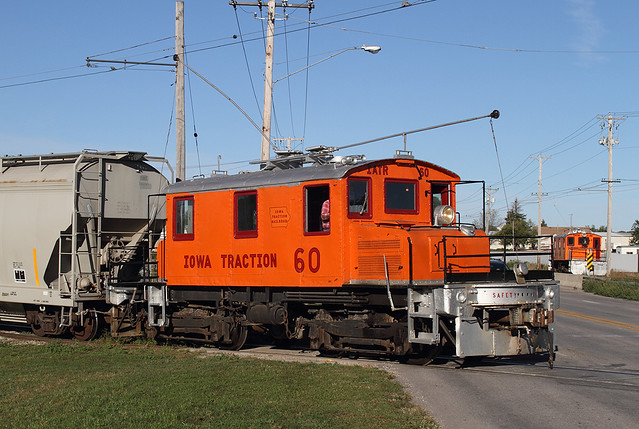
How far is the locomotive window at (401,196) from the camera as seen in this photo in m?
13.6

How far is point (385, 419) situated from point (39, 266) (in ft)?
40.2

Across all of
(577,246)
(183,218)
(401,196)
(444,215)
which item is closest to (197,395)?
(401,196)

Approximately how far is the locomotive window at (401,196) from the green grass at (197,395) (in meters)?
3.22

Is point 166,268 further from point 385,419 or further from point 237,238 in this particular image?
point 385,419

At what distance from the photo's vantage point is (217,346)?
1636cm

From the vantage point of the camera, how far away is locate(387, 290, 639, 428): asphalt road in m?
8.91

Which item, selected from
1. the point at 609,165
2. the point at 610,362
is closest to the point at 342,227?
the point at 610,362

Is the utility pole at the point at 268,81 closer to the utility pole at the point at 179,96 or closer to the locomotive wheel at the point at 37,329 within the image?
the utility pole at the point at 179,96

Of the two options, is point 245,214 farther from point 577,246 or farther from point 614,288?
point 577,246

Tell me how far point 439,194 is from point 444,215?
70 centimetres

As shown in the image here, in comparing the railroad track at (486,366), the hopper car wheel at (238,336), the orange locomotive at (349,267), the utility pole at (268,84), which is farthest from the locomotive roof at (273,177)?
the utility pole at (268,84)

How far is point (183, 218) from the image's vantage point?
54.2 feet

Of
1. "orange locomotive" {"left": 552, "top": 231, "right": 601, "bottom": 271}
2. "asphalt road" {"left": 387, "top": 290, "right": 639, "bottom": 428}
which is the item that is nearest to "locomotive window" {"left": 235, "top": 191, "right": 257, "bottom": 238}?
"asphalt road" {"left": 387, "top": 290, "right": 639, "bottom": 428}

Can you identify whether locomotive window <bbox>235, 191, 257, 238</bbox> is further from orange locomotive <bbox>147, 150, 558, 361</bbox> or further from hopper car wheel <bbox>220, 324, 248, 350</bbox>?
hopper car wheel <bbox>220, 324, 248, 350</bbox>
